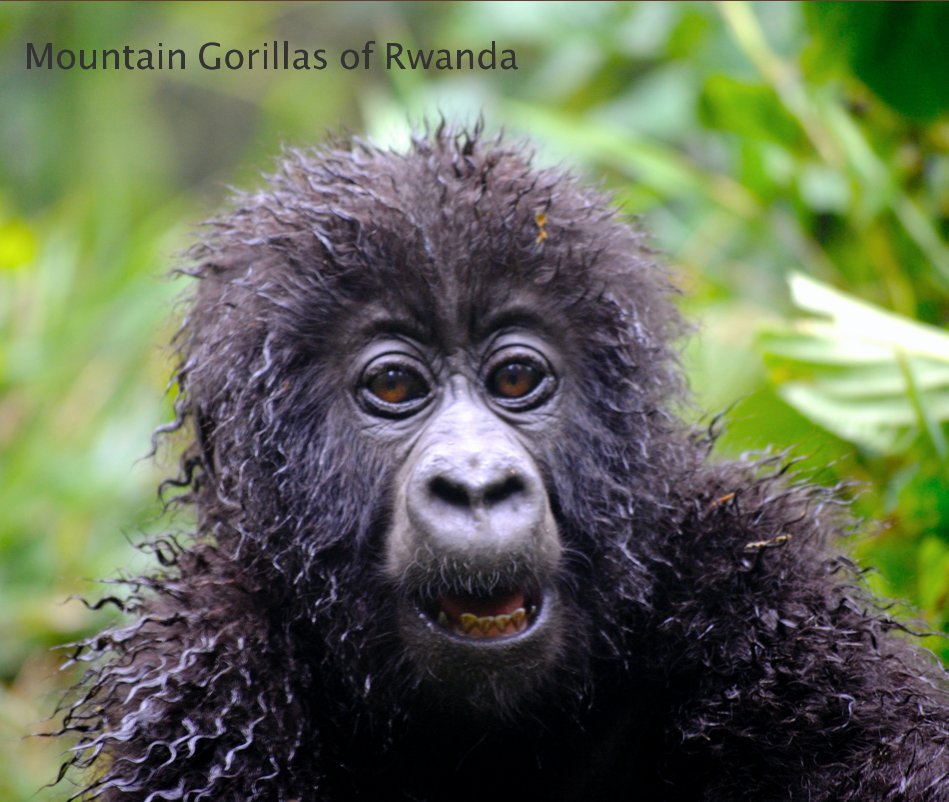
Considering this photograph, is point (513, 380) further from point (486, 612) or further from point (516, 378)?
point (486, 612)

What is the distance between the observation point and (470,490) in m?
3.14

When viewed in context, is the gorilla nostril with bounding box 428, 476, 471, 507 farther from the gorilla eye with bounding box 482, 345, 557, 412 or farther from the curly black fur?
the gorilla eye with bounding box 482, 345, 557, 412

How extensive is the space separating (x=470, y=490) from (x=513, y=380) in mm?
557

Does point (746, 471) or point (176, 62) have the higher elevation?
point (176, 62)

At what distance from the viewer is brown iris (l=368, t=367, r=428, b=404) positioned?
141 inches

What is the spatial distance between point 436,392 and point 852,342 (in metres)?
1.78

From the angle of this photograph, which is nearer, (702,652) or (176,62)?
(702,652)

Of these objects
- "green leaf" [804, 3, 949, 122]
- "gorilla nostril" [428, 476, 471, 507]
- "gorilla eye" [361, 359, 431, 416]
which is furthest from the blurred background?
"gorilla nostril" [428, 476, 471, 507]

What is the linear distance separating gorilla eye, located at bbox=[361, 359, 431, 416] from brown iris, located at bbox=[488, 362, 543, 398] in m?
0.19

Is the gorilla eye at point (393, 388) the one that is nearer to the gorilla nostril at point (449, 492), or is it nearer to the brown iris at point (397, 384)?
the brown iris at point (397, 384)

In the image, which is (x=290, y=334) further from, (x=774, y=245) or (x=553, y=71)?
(x=553, y=71)

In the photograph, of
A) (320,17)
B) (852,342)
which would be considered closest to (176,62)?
(320,17)

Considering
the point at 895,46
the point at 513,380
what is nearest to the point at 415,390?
the point at 513,380

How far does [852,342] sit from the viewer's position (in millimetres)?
4625
